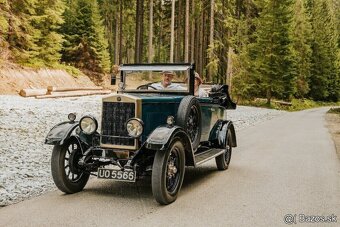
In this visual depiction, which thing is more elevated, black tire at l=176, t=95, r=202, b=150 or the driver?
the driver

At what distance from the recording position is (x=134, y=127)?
611 centimetres

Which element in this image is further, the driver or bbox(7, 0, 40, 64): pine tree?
bbox(7, 0, 40, 64): pine tree

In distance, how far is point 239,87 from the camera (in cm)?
3494

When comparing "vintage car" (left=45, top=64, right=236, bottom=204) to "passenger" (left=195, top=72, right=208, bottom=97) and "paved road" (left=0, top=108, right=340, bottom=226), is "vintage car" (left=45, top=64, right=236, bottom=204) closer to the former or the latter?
"paved road" (left=0, top=108, right=340, bottom=226)

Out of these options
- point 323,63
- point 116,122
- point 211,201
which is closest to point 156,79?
point 116,122

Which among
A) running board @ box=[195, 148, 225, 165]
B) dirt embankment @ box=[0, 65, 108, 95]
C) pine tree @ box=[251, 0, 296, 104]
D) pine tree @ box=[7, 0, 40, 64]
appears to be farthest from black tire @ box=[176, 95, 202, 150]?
pine tree @ box=[251, 0, 296, 104]

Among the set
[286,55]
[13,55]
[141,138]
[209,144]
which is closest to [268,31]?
[286,55]

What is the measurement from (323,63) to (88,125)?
50113mm

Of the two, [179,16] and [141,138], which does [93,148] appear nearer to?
[141,138]

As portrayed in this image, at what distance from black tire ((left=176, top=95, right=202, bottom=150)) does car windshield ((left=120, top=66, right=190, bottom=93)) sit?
1.76 feet

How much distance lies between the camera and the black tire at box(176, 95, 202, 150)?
256 inches

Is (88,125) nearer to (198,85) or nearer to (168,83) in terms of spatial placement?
(168,83)

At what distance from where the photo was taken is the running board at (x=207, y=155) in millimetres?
6977

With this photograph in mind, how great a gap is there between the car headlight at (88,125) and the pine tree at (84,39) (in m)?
31.6
